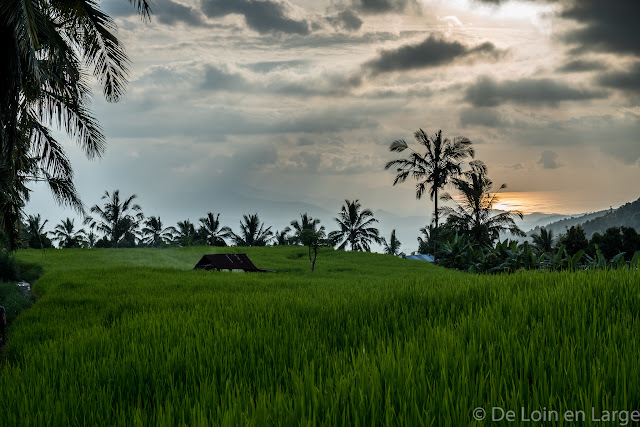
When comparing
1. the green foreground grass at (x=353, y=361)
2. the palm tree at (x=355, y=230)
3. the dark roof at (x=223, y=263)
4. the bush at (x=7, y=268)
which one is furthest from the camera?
the palm tree at (x=355, y=230)

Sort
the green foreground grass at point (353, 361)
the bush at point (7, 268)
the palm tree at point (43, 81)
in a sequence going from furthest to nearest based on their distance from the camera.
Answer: the bush at point (7, 268), the palm tree at point (43, 81), the green foreground grass at point (353, 361)

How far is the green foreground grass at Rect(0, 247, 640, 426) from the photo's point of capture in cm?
219

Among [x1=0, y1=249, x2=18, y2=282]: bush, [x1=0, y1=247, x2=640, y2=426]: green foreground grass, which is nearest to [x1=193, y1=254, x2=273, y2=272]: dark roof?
[x1=0, y1=249, x2=18, y2=282]: bush

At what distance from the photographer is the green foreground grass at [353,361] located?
7.18 feet

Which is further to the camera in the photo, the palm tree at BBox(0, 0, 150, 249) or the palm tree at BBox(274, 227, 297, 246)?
the palm tree at BBox(274, 227, 297, 246)

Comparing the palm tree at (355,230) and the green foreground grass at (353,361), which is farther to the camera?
the palm tree at (355,230)

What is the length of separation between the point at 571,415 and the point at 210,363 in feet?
9.15

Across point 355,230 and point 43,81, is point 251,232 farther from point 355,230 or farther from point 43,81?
point 43,81

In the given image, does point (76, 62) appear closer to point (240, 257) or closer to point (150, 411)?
point (150, 411)

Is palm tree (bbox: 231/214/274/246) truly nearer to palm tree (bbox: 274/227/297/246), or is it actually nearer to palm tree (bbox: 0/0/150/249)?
palm tree (bbox: 274/227/297/246)

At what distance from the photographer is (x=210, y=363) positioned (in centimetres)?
369

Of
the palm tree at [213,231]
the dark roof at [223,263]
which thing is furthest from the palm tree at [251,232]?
the dark roof at [223,263]

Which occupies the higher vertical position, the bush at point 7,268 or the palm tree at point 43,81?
Result: the palm tree at point 43,81

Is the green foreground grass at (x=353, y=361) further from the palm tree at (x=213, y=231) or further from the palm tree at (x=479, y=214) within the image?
the palm tree at (x=213, y=231)
